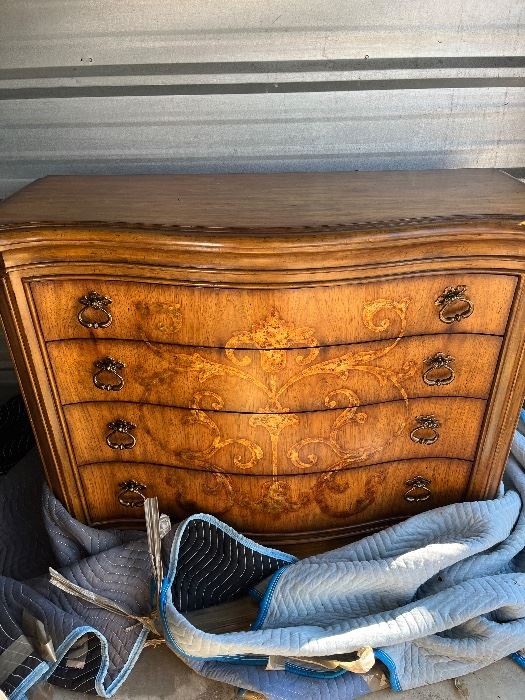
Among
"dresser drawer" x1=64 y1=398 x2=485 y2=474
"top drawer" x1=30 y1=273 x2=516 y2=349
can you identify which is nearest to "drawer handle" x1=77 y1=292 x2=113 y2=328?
"top drawer" x1=30 y1=273 x2=516 y2=349

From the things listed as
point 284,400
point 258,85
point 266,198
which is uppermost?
point 258,85

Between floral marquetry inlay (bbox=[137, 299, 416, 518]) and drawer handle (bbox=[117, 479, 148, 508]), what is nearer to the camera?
floral marquetry inlay (bbox=[137, 299, 416, 518])

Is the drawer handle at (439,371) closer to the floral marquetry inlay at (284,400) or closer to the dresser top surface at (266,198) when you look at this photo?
the floral marquetry inlay at (284,400)

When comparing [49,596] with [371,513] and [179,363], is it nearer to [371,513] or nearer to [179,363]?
[179,363]

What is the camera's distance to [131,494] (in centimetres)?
150

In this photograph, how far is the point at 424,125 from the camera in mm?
1594

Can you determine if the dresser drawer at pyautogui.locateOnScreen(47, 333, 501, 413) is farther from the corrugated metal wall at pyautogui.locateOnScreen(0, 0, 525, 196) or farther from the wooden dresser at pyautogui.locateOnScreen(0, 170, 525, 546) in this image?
the corrugated metal wall at pyautogui.locateOnScreen(0, 0, 525, 196)

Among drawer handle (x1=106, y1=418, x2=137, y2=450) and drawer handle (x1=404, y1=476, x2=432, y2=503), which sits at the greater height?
drawer handle (x1=106, y1=418, x2=137, y2=450)

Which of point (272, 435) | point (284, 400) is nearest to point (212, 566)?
point (272, 435)

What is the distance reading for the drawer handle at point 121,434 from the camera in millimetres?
1372

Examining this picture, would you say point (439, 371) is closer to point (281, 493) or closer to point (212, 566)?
point (281, 493)

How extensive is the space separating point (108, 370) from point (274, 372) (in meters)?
0.38

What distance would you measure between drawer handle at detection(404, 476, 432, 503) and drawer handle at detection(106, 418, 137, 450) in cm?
71

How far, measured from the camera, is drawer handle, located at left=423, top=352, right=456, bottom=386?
4.22 feet
